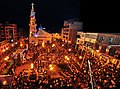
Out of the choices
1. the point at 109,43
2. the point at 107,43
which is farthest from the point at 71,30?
the point at 109,43

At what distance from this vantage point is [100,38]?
92.0 feet

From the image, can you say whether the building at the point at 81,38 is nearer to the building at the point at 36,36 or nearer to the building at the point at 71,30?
the building at the point at 71,30

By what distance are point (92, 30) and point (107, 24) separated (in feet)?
0.98

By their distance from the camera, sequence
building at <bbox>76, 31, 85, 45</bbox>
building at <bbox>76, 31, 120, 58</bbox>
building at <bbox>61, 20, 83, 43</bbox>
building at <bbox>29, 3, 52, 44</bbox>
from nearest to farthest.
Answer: building at <bbox>76, 31, 120, 58</bbox> → building at <bbox>76, 31, 85, 45</bbox> → building at <bbox>61, 20, 83, 43</bbox> → building at <bbox>29, 3, 52, 44</bbox>

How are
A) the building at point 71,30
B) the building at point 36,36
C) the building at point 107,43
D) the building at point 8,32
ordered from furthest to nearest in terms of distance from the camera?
1. the building at point 36,36
2. the building at point 8,32
3. the building at point 71,30
4. the building at point 107,43

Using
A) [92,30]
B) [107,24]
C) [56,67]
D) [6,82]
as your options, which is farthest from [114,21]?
[56,67]

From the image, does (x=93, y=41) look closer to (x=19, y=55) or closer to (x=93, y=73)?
(x=19, y=55)

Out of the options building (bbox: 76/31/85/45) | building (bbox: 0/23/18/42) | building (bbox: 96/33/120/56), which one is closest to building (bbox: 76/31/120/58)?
building (bbox: 96/33/120/56)

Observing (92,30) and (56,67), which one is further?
(56,67)

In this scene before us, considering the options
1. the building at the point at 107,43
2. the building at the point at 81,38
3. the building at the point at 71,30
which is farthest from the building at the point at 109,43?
the building at the point at 71,30

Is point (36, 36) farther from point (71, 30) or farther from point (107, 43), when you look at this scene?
point (107, 43)

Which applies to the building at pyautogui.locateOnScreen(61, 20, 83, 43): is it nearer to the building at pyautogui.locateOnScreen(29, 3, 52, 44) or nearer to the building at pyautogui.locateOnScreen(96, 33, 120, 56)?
the building at pyautogui.locateOnScreen(29, 3, 52, 44)

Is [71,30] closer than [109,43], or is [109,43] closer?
[109,43]

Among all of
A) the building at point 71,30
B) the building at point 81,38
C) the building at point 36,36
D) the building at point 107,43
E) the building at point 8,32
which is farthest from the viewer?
the building at point 36,36
